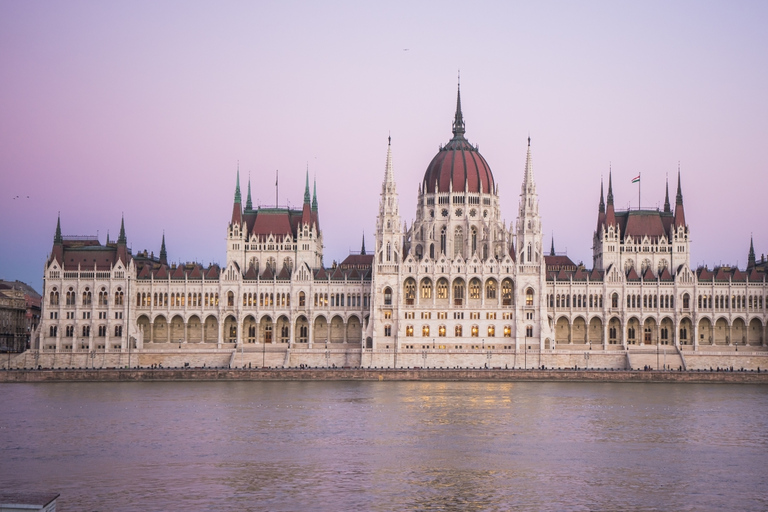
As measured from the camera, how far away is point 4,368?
131000 mm

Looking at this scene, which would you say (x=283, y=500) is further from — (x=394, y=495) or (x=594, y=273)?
(x=594, y=273)

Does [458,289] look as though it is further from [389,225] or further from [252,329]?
[252,329]

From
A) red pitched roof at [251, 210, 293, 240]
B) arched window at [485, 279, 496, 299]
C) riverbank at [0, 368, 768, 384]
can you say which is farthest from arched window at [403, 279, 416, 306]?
red pitched roof at [251, 210, 293, 240]

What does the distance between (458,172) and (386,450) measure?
293 ft

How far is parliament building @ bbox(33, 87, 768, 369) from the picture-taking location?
139375mm

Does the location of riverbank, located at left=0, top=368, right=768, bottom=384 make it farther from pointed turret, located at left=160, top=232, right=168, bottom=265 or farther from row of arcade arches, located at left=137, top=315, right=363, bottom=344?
pointed turret, located at left=160, top=232, right=168, bottom=265

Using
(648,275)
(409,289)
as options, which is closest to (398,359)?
(409,289)

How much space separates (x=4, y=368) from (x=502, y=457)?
83.9m

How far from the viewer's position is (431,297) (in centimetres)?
14212

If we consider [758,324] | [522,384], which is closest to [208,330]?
[522,384]

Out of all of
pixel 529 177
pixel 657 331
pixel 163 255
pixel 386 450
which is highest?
pixel 529 177

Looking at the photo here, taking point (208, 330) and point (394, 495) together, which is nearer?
point (394, 495)

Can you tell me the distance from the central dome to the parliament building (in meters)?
0.23

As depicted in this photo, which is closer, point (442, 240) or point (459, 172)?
point (442, 240)
